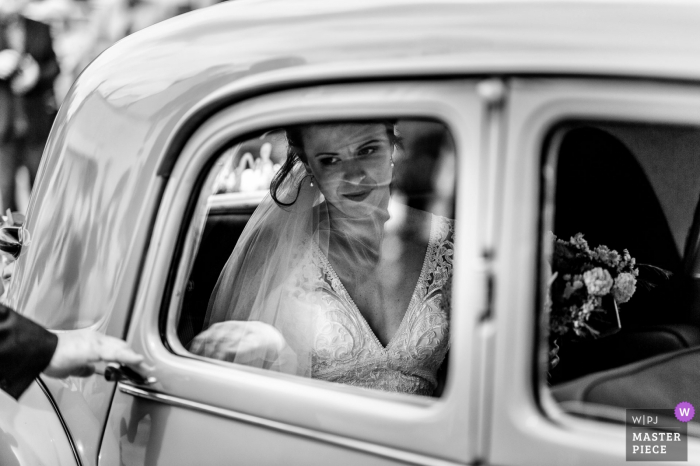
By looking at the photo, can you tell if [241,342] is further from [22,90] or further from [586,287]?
[22,90]

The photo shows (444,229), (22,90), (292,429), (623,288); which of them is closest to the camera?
(292,429)

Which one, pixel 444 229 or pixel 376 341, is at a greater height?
pixel 444 229

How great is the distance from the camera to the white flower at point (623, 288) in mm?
1896

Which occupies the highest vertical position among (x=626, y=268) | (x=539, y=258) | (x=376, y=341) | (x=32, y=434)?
(x=626, y=268)

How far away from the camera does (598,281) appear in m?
1.73

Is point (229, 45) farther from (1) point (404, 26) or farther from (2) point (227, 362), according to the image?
(2) point (227, 362)

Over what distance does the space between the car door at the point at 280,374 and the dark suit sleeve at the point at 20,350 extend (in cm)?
17

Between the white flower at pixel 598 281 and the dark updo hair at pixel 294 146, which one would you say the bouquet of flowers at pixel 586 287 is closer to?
the white flower at pixel 598 281

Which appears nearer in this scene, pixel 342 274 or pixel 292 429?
pixel 292 429

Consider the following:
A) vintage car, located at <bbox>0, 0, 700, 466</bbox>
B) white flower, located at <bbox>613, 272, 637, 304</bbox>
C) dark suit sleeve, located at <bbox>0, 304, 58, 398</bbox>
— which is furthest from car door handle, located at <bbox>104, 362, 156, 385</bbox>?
white flower, located at <bbox>613, 272, 637, 304</bbox>

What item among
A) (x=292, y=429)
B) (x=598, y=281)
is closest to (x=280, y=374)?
(x=292, y=429)

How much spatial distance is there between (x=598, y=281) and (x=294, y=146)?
34.0 inches

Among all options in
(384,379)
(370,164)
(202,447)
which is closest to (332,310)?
(384,379)

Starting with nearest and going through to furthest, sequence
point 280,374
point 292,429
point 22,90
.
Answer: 1. point 292,429
2. point 280,374
3. point 22,90
